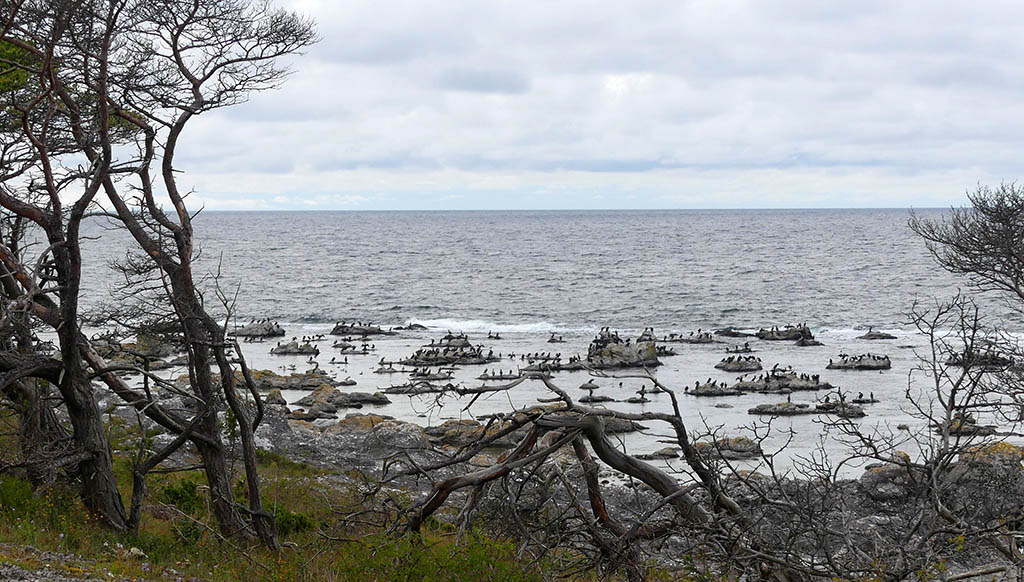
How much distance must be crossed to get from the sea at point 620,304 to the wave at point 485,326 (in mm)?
247

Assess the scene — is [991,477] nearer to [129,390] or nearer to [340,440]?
[129,390]

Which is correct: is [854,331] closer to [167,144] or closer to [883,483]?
[883,483]

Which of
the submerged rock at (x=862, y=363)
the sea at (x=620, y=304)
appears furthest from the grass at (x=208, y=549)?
the submerged rock at (x=862, y=363)

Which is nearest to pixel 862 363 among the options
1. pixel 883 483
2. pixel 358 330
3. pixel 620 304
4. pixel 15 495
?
pixel 883 483

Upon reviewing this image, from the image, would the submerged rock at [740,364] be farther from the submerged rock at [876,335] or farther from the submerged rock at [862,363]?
the submerged rock at [876,335]

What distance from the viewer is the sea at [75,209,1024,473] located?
28938 millimetres

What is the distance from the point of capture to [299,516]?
44.2 ft

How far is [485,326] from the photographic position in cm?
5306

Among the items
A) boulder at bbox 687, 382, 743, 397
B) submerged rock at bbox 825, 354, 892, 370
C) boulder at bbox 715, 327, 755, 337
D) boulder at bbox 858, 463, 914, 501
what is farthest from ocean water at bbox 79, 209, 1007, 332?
boulder at bbox 858, 463, 914, 501

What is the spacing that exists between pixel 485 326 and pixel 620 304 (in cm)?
1319

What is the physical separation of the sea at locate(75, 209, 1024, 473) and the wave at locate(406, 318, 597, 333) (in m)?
0.25

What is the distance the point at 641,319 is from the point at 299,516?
42.6 m

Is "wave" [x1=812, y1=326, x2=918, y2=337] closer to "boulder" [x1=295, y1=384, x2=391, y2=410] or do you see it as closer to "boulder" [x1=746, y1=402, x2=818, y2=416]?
"boulder" [x1=746, y1=402, x2=818, y2=416]

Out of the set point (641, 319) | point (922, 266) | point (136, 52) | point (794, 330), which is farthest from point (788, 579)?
point (922, 266)
